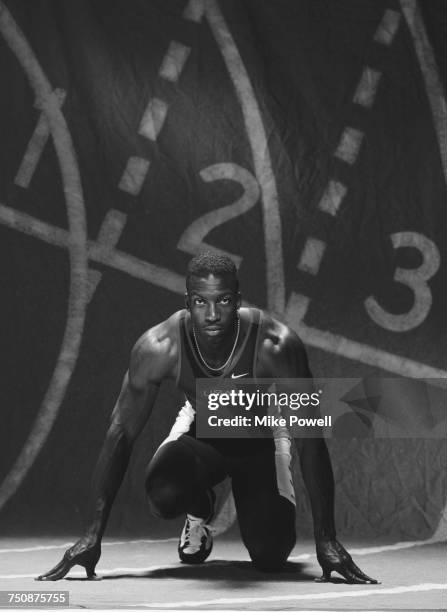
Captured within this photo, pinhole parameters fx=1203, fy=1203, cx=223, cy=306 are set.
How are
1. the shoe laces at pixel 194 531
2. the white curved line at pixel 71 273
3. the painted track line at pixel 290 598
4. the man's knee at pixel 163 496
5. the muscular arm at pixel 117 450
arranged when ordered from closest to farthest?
the painted track line at pixel 290 598
the muscular arm at pixel 117 450
the man's knee at pixel 163 496
the shoe laces at pixel 194 531
the white curved line at pixel 71 273

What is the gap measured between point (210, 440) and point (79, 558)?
0.53 m

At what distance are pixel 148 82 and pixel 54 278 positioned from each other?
736 mm

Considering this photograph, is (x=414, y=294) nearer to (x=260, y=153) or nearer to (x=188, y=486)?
(x=260, y=153)

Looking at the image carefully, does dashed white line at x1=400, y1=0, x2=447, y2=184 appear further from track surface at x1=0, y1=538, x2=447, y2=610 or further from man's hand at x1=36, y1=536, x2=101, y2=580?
man's hand at x1=36, y1=536, x2=101, y2=580

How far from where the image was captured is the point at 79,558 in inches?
115

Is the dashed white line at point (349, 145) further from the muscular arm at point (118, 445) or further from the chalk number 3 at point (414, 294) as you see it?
the muscular arm at point (118, 445)

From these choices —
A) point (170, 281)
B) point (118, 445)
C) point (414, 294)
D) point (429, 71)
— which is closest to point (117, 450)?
point (118, 445)

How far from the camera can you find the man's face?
2.98 m

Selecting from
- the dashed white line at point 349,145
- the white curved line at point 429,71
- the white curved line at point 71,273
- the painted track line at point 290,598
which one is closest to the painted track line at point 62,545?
the white curved line at point 71,273

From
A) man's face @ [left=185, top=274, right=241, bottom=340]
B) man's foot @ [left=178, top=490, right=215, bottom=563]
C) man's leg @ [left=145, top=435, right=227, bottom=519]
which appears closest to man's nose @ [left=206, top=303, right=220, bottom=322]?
man's face @ [left=185, top=274, right=241, bottom=340]

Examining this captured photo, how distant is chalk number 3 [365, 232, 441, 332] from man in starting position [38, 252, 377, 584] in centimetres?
86

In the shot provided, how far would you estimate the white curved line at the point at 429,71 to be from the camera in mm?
4043

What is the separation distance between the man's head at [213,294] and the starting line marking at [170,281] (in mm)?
1005

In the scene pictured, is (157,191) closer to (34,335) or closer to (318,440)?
(34,335)
